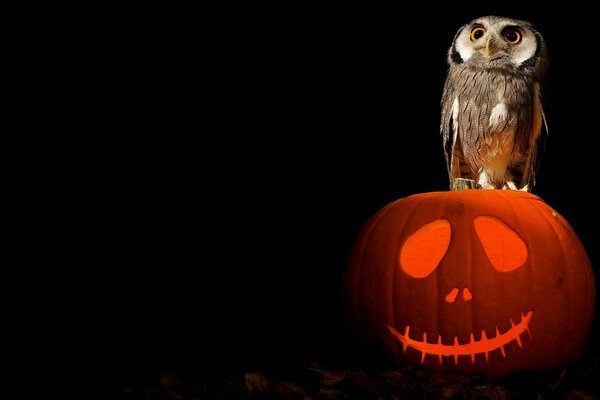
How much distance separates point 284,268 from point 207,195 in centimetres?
40

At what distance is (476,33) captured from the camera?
189 centimetres

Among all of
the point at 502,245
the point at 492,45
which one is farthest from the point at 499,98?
the point at 502,245

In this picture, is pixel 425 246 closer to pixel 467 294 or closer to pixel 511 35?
pixel 467 294

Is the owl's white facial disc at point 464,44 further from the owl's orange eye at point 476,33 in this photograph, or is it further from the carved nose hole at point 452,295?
the carved nose hole at point 452,295

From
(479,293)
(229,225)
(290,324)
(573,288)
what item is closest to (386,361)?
(479,293)

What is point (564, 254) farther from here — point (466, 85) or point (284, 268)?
point (284, 268)

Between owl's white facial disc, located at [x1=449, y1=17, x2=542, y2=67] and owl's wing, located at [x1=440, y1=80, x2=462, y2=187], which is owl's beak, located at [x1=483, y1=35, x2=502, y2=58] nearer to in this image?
owl's white facial disc, located at [x1=449, y1=17, x2=542, y2=67]

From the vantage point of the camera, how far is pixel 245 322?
204 cm

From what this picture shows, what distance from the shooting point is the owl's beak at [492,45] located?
1.83 metres

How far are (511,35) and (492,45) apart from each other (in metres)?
0.08

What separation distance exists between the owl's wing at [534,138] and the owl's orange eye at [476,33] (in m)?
0.23

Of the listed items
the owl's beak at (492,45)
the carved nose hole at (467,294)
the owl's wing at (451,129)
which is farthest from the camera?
the owl's wing at (451,129)

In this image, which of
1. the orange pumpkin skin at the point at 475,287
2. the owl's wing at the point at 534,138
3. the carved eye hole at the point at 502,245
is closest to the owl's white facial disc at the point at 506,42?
the owl's wing at the point at 534,138

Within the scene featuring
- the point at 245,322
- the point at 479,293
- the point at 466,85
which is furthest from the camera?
the point at 245,322
